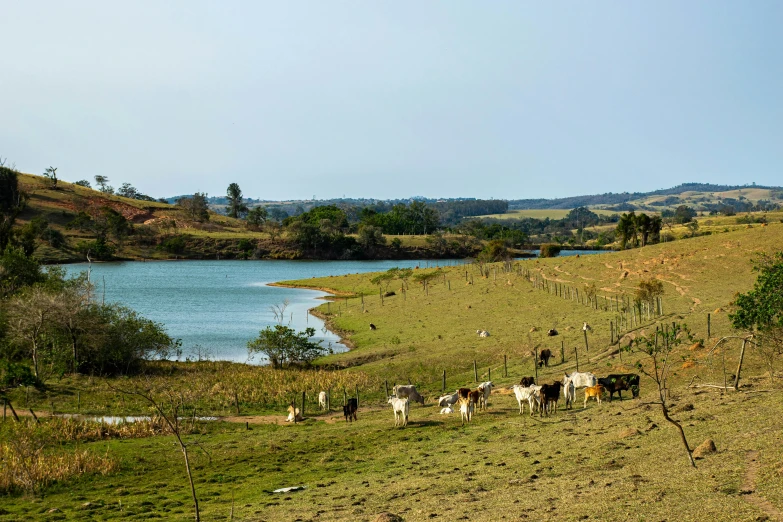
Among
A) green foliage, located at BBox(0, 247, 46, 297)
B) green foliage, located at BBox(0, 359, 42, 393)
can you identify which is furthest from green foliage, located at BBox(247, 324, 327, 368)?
green foliage, located at BBox(0, 247, 46, 297)

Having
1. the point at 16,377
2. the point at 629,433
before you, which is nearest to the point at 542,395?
the point at 629,433

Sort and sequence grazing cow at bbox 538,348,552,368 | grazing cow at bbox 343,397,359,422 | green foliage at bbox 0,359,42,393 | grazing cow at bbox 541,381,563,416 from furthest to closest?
grazing cow at bbox 538,348,552,368 → green foliage at bbox 0,359,42,393 → grazing cow at bbox 343,397,359,422 → grazing cow at bbox 541,381,563,416

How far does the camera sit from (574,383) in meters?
29.3

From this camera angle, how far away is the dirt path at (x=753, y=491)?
1172 centimetres

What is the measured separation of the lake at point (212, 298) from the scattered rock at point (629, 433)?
121 feet

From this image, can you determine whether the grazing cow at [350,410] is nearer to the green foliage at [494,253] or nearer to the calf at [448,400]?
the calf at [448,400]

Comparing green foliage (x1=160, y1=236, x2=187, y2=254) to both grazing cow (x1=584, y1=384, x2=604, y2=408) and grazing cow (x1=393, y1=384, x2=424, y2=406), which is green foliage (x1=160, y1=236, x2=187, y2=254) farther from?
grazing cow (x1=584, y1=384, x2=604, y2=408)

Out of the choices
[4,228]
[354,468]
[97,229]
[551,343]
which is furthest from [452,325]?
[97,229]

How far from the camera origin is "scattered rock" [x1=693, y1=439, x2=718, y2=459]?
52.6 ft

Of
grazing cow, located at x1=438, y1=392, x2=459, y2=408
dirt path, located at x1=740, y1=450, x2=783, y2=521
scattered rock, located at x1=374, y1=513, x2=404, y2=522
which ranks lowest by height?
grazing cow, located at x1=438, y1=392, x2=459, y2=408

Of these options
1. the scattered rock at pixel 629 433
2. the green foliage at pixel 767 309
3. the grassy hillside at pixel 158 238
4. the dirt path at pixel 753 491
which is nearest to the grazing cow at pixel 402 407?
the scattered rock at pixel 629 433

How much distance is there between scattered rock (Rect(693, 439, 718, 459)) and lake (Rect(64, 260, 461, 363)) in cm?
4039

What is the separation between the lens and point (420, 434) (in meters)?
25.0

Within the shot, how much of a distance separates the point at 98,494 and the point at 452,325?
38.7 meters
